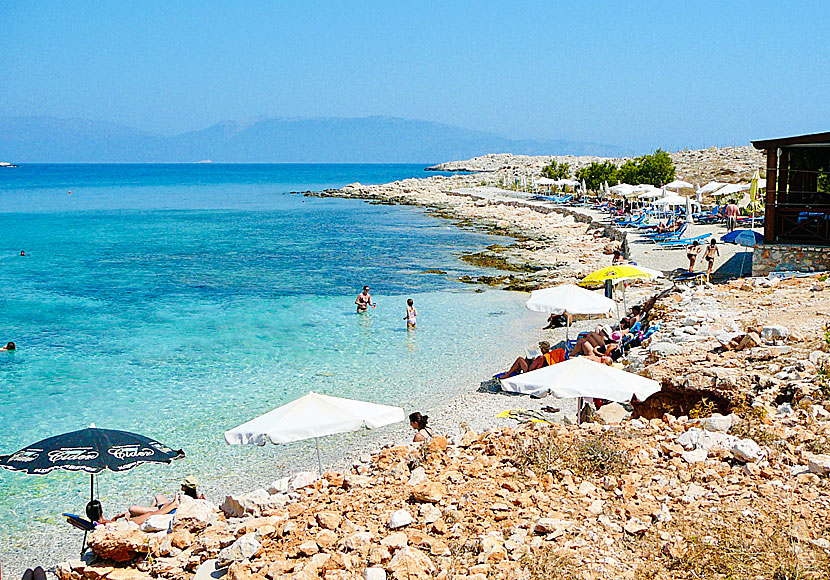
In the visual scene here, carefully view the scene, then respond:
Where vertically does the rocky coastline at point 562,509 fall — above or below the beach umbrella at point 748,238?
below

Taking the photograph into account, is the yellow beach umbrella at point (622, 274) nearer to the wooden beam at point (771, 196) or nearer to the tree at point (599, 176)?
the wooden beam at point (771, 196)

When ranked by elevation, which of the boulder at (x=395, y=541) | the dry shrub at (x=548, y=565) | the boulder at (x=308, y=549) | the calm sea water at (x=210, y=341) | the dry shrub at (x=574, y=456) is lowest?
the calm sea water at (x=210, y=341)

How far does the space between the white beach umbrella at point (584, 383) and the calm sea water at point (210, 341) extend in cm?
381

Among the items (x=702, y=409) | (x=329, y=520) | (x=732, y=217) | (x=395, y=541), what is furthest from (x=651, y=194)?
(x=395, y=541)

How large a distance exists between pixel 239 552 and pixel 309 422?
2.53 m

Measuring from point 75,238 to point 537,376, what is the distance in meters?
47.4

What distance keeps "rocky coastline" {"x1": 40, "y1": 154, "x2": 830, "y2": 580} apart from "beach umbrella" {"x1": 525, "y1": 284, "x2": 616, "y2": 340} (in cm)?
349

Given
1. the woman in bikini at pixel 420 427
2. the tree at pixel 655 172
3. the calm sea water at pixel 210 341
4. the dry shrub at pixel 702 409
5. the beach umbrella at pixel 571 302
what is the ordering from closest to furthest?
the dry shrub at pixel 702 409
the woman in bikini at pixel 420 427
the calm sea water at pixel 210 341
the beach umbrella at pixel 571 302
the tree at pixel 655 172

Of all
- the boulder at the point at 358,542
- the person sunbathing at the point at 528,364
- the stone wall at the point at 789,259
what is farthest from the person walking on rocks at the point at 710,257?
the boulder at the point at 358,542

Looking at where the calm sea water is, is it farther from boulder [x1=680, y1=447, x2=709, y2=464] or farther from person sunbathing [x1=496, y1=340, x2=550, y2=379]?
boulder [x1=680, y1=447, x2=709, y2=464]

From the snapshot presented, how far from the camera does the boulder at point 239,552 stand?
21.3ft

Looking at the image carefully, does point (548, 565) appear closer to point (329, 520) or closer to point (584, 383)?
point (329, 520)

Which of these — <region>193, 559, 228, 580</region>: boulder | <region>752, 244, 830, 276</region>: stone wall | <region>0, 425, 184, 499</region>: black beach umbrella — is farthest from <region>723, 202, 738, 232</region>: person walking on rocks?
<region>193, 559, 228, 580</region>: boulder

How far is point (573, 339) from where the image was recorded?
59.9ft
